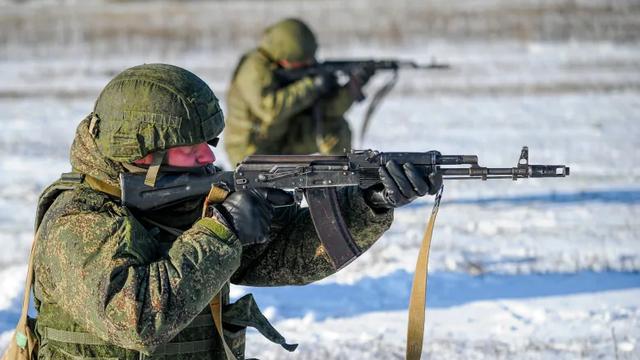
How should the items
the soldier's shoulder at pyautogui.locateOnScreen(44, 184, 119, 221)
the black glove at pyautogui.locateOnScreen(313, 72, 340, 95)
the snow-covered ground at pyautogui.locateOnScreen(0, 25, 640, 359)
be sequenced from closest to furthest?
the soldier's shoulder at pyautogui.locateOnScreen(44, 184, 119, 221) < the snow-covered ground at pyautogui.locateOnScreen(0, 25, 640, 359) < the black glove at pyautogui.locateOnScreen(313, 72, 340, 95)

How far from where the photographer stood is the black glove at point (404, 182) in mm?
3410

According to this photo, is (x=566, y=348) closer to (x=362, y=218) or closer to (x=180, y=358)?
(x=362, y=218)

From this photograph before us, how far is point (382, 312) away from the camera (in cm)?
656

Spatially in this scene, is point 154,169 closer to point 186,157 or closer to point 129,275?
point 186,157

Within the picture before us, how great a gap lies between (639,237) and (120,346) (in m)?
5.89

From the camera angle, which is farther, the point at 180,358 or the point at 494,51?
the point at 494,51

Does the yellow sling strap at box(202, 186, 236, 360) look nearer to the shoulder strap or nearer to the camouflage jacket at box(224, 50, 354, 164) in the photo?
the shoulder strap

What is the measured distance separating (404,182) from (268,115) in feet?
16.4

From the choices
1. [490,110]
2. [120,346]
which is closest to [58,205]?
[120,346]

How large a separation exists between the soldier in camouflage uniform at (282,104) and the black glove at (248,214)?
4.85 meters

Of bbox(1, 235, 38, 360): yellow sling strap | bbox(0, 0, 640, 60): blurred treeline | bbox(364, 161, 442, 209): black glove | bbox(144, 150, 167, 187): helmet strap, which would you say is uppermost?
bbox(0, 0, 640, 60): blurred treeline

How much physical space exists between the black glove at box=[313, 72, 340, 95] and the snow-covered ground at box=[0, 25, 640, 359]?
1.20 metres

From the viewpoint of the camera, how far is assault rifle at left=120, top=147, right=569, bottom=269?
11.3 feet

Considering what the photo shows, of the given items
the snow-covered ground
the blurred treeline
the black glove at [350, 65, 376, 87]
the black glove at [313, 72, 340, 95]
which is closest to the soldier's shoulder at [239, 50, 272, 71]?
the black glove at [313, 72, 340, 95]
